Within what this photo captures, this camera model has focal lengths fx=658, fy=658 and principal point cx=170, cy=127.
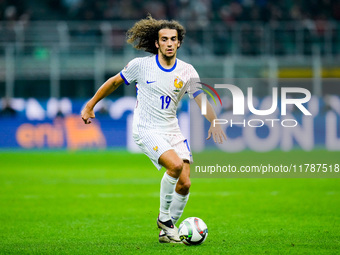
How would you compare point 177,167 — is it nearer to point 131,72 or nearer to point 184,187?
point 184,187

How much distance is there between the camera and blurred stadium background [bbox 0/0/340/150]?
19.2 metres

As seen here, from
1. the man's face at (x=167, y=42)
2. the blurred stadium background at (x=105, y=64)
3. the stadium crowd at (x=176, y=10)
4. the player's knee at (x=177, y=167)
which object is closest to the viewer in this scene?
the player's knee at (x=177, y=167)

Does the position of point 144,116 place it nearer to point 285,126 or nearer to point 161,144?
point 161,144

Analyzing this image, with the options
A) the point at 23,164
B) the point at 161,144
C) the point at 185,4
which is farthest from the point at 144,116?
the point at 185,4

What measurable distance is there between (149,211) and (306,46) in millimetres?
13806

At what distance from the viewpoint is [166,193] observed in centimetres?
611

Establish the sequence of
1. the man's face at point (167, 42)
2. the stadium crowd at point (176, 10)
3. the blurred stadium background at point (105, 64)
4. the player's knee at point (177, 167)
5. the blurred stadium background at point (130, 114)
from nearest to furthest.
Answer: the player's knee at point (177, 167)
the man's face at point (167, 42)
the blurred stadium background at point (130, 114)
the blurred stadium background at point (105, 64)
the stadium crowd at point (176, 10)

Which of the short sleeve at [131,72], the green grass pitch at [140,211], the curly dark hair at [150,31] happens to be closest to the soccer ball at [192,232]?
the green grass pitch at [140,211]

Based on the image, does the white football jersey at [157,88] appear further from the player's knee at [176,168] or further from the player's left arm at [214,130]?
the player's knee at [176,168]

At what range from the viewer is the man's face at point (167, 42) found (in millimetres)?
6176

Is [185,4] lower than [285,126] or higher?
higher

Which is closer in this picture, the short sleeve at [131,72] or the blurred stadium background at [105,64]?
the short sleeve at [131,72]

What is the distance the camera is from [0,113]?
19203 millimetres

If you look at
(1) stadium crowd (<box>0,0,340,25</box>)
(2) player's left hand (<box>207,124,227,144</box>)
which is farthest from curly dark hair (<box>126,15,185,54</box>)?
(1) stadium crowd (<box>0,0,340,25</box>)
